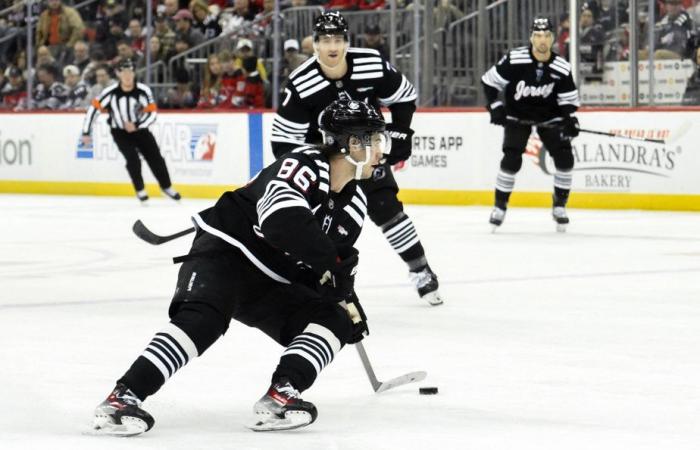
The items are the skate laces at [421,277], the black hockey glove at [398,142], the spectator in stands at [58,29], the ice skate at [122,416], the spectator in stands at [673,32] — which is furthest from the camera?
the spectator in stands at [58,29]

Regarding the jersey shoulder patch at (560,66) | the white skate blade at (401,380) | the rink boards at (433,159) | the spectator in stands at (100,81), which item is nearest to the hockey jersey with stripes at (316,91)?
the white skate blade at (401,380)

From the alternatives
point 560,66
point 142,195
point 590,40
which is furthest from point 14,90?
point 560,66

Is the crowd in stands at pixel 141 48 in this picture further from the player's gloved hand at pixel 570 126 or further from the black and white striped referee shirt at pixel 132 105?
the player's gloved hand at pixel 570 126

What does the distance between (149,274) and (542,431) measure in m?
4.97

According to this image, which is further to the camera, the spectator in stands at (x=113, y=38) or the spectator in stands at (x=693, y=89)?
the spectator in stands at (x=113, y=38)

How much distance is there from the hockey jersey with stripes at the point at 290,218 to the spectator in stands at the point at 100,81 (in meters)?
13.7

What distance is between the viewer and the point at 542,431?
13.4ft

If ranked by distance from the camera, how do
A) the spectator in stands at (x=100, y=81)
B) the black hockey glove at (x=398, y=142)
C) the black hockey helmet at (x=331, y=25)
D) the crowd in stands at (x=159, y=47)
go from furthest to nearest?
the spectator in stands at (x=100, y=81)
the crowd in stands at (x=159, y=47)
the black hockey glove at (x=398, y=142)
the black hockey helmet at (x=331, y=25)

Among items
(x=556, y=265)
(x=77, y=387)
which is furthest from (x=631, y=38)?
(x=77, y=387)

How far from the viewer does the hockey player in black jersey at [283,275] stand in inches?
158

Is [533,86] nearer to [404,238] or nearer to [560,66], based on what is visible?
[560,66]

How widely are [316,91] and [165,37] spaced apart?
10.8 meters

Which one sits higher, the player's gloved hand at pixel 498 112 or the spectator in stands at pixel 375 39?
the spectator in stands at pixel 375 39

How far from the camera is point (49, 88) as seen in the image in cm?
1808
